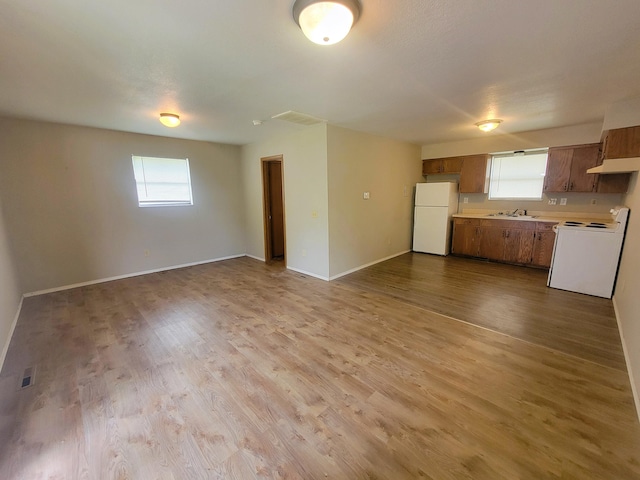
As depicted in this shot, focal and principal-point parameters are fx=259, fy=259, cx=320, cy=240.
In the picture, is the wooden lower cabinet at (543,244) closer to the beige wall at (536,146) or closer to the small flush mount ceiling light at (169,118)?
the beige wall at (536,146)

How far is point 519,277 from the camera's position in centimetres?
431

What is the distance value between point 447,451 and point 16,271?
5.37m

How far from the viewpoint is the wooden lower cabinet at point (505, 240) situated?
4.62 metres

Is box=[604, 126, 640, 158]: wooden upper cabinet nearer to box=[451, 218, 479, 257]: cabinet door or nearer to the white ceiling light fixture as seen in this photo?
box=[451, 218, 479, 257]: cabinet door

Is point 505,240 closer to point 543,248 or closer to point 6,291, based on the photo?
point 543,248

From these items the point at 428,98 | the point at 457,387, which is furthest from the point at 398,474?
the point at 428,98

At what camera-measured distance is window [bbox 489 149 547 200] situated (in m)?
4.96

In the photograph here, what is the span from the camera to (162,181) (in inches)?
193

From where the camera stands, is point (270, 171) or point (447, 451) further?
point (270, 171)

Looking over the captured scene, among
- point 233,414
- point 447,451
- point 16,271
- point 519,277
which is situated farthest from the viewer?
point 519,277

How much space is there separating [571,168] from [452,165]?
76.9 inches

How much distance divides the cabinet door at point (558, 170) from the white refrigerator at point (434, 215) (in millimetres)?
1577

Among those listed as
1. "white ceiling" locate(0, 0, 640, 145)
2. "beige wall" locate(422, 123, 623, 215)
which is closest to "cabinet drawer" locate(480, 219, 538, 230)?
"beige wall" locate(422, 123, 623, 215)

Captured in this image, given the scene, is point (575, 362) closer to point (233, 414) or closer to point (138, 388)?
point (233, 414)
